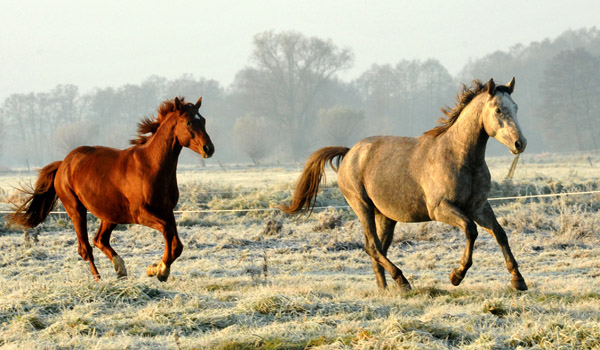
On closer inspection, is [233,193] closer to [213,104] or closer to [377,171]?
[377,171]

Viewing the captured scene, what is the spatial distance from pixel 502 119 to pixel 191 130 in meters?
3.20

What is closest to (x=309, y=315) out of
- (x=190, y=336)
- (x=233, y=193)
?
(x=190, y=336)

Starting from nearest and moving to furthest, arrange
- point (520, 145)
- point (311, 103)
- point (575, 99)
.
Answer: point (520, 145), point (575, 99), point (311, 103)

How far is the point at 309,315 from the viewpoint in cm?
548

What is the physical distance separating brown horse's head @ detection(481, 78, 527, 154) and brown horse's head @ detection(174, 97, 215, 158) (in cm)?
288

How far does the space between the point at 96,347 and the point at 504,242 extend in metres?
4.24

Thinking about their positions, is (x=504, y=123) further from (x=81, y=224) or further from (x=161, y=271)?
(x=81, y=224)

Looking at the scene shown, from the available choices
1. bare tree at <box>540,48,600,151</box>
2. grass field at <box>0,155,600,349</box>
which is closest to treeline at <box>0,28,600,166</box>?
bare tree at <box>540,48,600,151</box>

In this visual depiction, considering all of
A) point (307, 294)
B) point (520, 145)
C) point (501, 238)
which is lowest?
point (307, 294)

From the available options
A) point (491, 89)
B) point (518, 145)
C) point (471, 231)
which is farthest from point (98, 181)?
point (518, 145)

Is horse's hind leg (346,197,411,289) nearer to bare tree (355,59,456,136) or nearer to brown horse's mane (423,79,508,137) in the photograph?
Result: brown horse's mane (423,79,508,137)

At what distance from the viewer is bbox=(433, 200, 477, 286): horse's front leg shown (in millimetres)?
6273

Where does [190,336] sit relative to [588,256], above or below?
above

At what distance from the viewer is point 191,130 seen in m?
6.54
